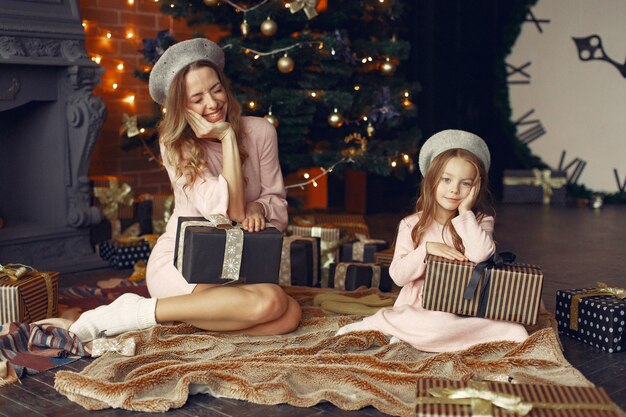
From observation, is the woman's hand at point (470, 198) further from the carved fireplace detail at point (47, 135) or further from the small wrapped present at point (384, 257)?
the carved fireplace detail at point (47, 135)

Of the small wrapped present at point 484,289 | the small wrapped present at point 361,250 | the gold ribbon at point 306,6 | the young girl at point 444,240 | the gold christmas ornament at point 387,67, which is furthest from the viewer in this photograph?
the gold christmas ornament at point 387,67

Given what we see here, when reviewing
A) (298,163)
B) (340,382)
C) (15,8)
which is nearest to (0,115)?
(15,8)

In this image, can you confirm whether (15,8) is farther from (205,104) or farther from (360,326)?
(360,326)

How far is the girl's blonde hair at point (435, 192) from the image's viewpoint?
2.79 metres

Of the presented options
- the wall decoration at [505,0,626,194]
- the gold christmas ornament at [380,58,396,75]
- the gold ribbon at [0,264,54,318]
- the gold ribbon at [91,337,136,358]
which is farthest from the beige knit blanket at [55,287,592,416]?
the wall decoration at [505,0,626,194]

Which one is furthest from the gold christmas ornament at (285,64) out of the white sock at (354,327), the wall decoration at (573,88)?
the wall decoration at (573,88)

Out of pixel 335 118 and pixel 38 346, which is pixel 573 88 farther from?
pixel 38 346

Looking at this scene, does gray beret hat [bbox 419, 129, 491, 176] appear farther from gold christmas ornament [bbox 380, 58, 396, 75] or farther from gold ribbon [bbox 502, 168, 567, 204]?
gold ribbon [bbox 502, 168, 567, 204]

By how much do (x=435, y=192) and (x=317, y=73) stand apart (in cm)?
176

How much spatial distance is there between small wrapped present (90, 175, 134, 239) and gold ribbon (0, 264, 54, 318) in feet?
4.69

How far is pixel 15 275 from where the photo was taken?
3.05m

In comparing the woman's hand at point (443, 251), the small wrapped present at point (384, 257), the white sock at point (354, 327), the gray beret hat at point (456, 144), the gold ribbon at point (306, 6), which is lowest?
the white sock at point (354, 327)

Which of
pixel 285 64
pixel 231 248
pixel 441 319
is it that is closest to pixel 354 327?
pixel 441 319

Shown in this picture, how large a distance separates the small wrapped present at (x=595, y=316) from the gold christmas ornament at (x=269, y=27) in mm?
2001
